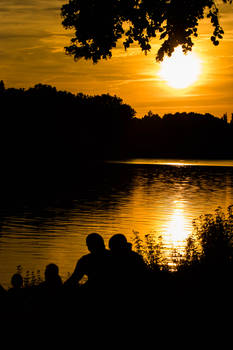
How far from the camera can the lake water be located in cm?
2338

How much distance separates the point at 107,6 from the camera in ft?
47.5

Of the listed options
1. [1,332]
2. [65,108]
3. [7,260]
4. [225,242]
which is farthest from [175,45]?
[65,108]

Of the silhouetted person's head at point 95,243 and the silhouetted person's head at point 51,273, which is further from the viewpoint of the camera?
the silhouetted person's head at point 51,273

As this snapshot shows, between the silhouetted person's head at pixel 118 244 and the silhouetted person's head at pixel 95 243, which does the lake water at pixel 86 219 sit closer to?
the silhouetted person's head at pixel 118 244

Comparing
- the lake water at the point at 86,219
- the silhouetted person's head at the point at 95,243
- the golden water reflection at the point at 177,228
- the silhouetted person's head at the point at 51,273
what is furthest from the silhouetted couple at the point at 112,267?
the golden water reflection at the point at 177,228

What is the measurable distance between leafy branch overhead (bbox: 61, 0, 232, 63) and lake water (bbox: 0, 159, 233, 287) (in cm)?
501

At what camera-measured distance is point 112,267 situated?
8.86m

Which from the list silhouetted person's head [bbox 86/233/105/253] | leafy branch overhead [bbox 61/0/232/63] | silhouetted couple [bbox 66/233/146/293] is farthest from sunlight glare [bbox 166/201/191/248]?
silhouetted person's head [bbox 86/233/105/253]

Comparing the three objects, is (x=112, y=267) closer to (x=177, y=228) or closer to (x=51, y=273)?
(x=51, y=273)

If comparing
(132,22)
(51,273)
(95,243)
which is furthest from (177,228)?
(95,243)

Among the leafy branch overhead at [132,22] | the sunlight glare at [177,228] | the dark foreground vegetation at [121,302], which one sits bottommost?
the sunlight glare at [177,228]

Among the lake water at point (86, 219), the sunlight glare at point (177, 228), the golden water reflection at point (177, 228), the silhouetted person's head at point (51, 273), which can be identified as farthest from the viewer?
the sunlight glare at point (177, 228)

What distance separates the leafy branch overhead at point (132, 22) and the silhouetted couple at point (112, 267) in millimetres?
7310

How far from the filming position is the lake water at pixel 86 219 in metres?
23.4
